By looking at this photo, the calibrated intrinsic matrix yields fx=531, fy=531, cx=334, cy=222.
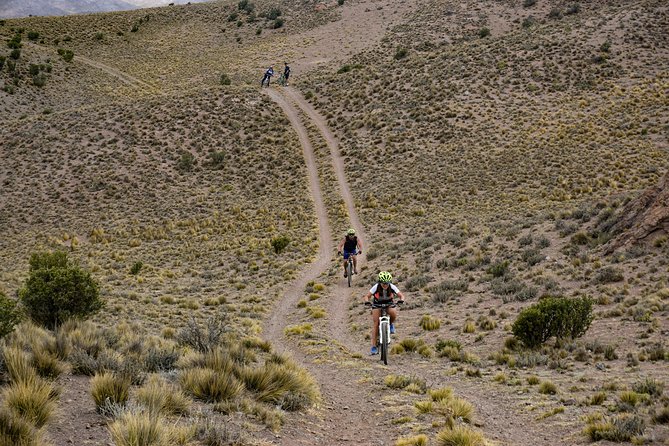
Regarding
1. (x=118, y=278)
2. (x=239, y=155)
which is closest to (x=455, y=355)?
(x=118, y=278)

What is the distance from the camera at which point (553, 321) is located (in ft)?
38.0

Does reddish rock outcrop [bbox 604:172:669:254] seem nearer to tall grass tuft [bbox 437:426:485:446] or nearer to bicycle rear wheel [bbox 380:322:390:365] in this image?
bicycle rear wheel [bbox 380:322:390:365]

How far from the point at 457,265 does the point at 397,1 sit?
2958 inches

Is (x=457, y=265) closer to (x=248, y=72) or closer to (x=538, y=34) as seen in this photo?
Result: (x=538, y=34)

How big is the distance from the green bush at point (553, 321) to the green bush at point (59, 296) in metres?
10.5

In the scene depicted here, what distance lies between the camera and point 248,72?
70.3 metres

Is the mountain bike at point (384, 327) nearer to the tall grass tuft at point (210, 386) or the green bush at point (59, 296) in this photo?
the tall grass tuft at point (210, 386)

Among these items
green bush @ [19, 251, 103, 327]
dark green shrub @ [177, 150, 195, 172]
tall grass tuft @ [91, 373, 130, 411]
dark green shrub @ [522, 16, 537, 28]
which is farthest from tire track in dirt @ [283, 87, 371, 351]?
dark green shrub @ [522, 16, 537, 28]

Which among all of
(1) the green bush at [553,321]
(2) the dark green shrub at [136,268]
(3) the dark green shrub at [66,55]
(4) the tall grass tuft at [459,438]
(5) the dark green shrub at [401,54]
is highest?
(3) the dark green shrub at [66,55]

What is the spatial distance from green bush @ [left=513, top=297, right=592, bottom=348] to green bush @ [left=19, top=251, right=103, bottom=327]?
10.5 meters

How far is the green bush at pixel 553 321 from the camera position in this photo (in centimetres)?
1157

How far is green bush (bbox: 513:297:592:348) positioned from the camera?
38.0 ft

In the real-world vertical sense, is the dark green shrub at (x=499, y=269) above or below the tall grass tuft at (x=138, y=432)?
below

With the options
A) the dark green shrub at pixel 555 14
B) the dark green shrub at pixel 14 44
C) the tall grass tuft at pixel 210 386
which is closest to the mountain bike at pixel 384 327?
the tall grass tuft at pixel 210 386
